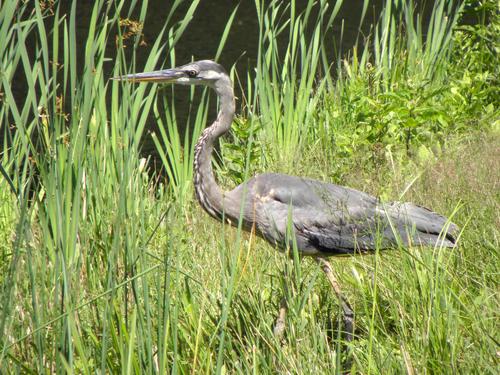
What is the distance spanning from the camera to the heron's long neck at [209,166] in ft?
13.0

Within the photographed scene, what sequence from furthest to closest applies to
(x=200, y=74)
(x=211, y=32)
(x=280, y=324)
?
(x=211, y=32) → (x=200, y=74) → (x=280, y=324)

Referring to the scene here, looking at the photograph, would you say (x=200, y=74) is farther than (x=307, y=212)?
Yes

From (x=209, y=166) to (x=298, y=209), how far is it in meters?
0.47

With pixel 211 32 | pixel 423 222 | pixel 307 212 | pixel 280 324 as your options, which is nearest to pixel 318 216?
pixel 307 212

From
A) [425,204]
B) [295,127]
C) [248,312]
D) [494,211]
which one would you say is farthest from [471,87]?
[248,312]

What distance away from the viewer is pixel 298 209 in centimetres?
382

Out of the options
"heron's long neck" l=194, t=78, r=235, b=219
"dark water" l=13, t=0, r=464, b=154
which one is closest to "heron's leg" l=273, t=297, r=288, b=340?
"heron's long neck" l=194, t=78, r=235, b=219

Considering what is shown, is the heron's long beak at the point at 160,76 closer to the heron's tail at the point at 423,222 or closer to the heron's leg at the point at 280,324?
the heron's tail at the point at 423,222

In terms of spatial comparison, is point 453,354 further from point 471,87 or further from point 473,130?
point 471,87

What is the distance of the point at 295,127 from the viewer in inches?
194

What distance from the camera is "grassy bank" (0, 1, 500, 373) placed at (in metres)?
2.23

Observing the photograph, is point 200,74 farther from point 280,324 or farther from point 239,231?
point 239,231

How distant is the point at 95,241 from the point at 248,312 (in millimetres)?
556

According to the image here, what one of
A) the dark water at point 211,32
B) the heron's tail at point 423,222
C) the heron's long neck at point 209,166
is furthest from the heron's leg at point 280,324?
the dark water at point 211,32
